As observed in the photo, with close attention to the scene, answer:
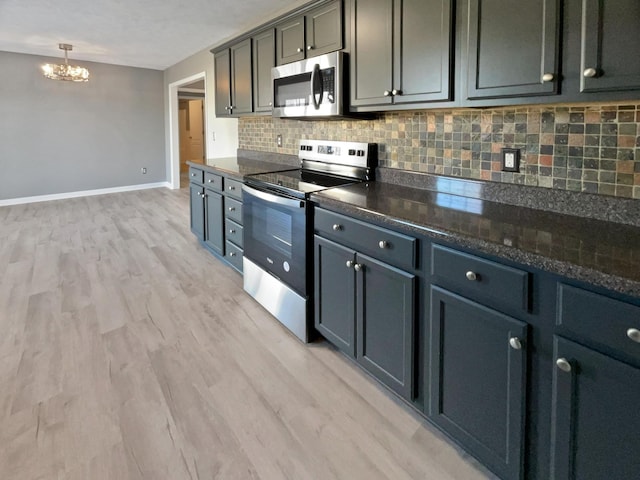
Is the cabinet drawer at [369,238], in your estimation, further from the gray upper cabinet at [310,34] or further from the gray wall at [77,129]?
the gray wall at [77,129]

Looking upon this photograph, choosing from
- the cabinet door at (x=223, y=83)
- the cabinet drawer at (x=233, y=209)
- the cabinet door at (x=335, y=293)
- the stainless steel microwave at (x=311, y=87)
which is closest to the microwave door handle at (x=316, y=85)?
the stainless steel microwave at (x=311, y=87)

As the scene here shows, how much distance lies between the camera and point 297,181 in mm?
2703

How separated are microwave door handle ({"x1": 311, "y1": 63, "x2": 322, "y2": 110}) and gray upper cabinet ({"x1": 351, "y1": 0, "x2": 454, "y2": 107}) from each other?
0.88 ft

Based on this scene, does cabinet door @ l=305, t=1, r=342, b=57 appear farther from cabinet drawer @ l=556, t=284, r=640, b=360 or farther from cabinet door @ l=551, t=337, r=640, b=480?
cabinet door @ l=551, t=337, r=640, b=480

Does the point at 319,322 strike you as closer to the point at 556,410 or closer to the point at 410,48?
the point at 556,410

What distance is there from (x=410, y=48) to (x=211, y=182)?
2281 mm

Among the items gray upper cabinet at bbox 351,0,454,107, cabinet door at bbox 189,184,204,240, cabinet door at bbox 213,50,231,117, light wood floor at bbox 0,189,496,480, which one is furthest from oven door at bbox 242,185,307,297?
cabinet door at bbox 213,50,231,117

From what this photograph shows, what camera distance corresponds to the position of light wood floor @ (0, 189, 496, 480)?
1.62m

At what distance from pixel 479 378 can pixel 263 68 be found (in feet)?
9.59

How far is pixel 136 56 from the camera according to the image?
21.4ft

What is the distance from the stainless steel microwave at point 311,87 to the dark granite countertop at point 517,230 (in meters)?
0.67

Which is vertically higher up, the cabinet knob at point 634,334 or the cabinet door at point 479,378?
the cabinet knob at point 634,334

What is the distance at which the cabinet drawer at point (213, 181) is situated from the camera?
3.61m

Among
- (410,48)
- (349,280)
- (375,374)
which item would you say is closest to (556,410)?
(375,374)
